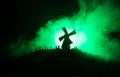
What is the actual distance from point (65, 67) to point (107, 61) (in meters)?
5.00

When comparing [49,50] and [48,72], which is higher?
[49,50]

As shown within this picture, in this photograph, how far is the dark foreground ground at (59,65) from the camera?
44.5 metres

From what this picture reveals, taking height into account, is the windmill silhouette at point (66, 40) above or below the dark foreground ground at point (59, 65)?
above

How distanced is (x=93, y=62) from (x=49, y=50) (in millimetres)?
5655

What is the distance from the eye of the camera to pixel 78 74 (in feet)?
144

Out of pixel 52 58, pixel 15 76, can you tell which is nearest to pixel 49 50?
pixel 52 58

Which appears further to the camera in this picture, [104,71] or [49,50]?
[49,50]

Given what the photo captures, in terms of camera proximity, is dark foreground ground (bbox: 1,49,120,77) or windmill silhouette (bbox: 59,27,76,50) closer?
dark foreground ground (bbox: 1,49,120,77)

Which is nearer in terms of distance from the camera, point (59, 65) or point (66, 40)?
point (59, 65)

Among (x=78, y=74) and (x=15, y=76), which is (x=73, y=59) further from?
(x=15, y=76)

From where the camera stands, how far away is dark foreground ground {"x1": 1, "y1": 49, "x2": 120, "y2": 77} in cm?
4447

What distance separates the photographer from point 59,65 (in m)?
45.3

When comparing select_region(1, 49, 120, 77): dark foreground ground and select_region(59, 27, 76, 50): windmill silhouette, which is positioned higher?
select_region(59, 27, 76, 50): windmill silhouette

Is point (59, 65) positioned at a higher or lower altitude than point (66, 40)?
lower
